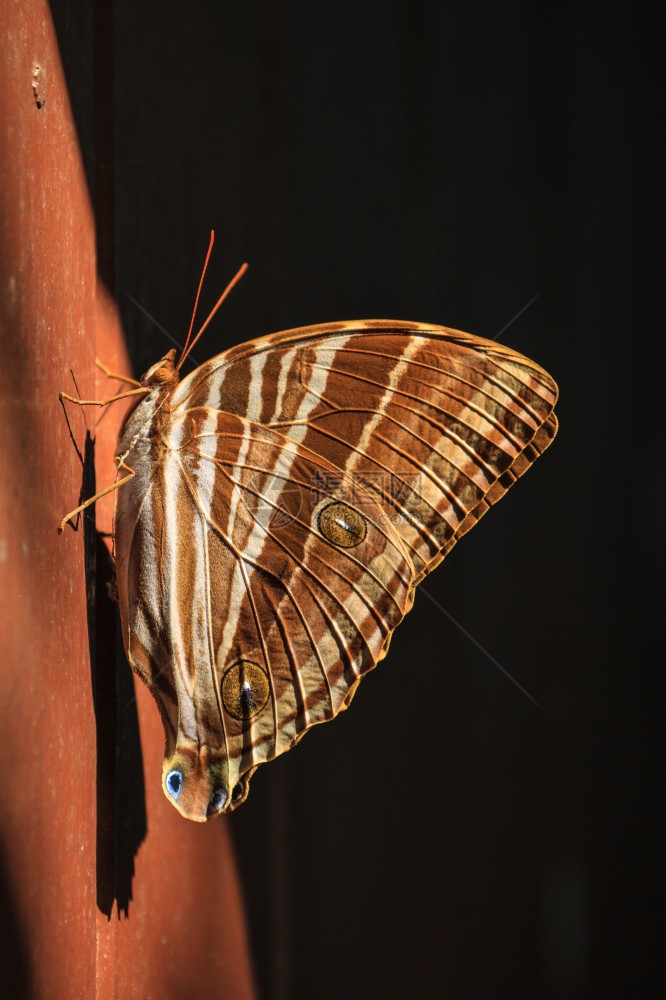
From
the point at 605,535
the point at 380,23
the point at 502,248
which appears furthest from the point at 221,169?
the point at 605,535

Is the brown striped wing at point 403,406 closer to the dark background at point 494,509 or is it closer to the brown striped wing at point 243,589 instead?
the brown striped wing at point 243,589

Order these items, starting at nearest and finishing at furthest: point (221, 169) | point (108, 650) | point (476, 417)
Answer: point (476, 417)
point (108, 650)
point (221, 169)

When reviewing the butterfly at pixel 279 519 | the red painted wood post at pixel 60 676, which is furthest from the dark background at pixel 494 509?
the butterfly at pixel 279 519

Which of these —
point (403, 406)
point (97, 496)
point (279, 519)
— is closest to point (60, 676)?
point (97, 496)

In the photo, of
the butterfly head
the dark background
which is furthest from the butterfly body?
the dark background

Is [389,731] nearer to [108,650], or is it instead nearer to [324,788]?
[324,788]

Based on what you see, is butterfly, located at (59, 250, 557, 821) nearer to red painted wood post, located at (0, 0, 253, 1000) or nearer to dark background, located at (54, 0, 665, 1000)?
red painted wood post, located at (0, 0, 253, 1000)

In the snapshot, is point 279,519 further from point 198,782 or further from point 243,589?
point 198,782
